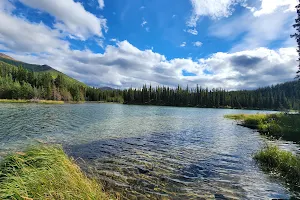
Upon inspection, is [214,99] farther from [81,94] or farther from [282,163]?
[282,163]

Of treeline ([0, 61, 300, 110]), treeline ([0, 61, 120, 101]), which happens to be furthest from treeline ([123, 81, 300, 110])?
treeline ([0, 61, 120, 101])

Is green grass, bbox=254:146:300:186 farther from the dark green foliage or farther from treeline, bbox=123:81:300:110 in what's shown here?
treeline, bbox=123:81:300:110

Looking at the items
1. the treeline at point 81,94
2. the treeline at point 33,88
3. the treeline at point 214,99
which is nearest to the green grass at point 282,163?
the treeline at point 81,94

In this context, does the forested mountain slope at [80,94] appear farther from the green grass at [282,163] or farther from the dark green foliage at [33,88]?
the green grass at [282,163]

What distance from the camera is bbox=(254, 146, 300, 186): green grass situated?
11.3 m

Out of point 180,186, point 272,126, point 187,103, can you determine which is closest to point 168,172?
point 180,186

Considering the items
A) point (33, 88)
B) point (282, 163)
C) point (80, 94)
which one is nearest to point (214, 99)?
point (80, 94)

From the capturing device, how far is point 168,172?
40.9 feet

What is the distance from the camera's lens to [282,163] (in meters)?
13.0

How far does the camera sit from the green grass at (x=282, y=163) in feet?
37.1

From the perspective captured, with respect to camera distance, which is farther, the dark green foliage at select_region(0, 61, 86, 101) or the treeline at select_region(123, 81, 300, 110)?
the treeline at select_region(123, 81, 300, 110)

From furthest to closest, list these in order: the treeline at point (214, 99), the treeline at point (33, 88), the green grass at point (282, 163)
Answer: the treeline at point (214, 99), the treeline at point (33, 88), the green grass at point (282, 163)

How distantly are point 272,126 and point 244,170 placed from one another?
23703 mm

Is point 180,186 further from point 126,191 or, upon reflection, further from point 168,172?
point 126,191
